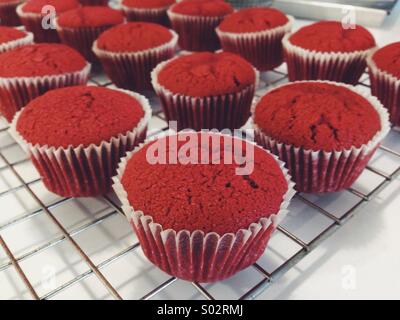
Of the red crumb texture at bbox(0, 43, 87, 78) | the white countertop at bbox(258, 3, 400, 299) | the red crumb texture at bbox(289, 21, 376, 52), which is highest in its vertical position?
the red crumb texture at bbox(289, 21, 376, 52)

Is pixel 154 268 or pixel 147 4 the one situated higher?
pixel 147 4

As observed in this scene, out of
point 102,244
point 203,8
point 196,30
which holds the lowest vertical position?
point 102,244

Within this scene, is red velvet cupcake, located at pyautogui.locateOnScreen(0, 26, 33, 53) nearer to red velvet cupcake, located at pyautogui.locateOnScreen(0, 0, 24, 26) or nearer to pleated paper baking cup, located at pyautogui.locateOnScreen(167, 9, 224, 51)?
red velvet cupcake, located at pyautogui.locateOnScreen(0, 0, 24, 26)

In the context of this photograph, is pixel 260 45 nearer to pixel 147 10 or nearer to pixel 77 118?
pixel 147 10

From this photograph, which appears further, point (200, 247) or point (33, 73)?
point (33, 73)

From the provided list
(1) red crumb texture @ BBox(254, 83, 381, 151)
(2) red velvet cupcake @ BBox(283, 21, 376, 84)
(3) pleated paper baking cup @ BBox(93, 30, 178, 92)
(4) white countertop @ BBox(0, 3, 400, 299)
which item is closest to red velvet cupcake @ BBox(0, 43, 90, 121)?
(3) pleated paper baking cup @ BBox(93, 30, 178, 92)

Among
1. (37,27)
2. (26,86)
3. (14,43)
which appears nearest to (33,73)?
(26,86)

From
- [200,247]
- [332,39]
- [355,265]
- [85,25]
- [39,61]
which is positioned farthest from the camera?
[85,25]
